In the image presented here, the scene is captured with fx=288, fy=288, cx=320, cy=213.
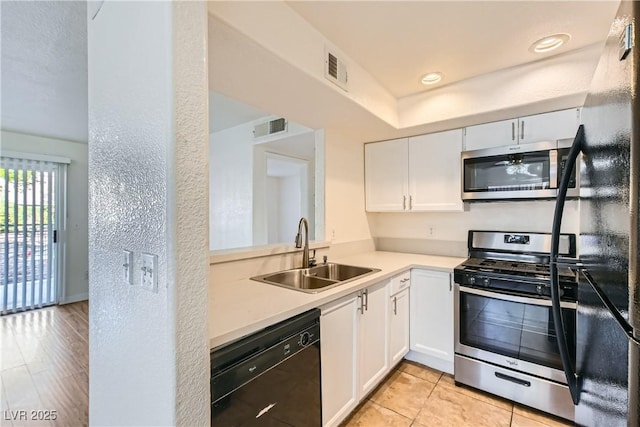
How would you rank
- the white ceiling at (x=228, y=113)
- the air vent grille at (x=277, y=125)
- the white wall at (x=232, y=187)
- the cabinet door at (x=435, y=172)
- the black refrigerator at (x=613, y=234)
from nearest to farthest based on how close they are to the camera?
1. the black refrigerator at (x=613, y=234)
2. the cabinet door at (x=435, y=172)
3. the white ceiling at (x=228, y=113)
4. the air vent grille at (x=277, y=125)
5. the white wall at (x=232, y=187)

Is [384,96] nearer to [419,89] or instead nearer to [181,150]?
[419,89]

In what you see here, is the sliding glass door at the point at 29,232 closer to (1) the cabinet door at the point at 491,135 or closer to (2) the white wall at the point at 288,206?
(2) the white wall at the point at 288,206

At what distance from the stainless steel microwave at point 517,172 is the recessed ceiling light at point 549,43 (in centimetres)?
63

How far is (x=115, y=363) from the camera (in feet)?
3.74

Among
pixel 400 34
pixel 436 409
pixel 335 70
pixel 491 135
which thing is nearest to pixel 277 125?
pixel 335 70

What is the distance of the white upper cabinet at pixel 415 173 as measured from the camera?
2.57 m

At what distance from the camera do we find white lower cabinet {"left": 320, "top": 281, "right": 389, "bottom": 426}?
1538 mm

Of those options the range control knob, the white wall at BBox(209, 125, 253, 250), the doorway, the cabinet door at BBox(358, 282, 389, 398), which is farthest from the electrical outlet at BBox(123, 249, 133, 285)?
the doorway

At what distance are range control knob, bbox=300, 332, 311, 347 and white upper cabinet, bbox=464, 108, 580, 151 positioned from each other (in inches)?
81.4

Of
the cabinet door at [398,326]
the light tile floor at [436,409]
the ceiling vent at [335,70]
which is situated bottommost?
the light tile floor at [436,409]

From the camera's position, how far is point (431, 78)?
7.37 ft

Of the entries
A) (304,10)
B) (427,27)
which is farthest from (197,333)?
(427,27)

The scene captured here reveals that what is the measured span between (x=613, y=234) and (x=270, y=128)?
3.12 m

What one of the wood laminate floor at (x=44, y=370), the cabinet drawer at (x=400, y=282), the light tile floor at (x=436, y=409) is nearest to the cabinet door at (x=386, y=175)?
the cabinet drawer at (x=400, y=282)
